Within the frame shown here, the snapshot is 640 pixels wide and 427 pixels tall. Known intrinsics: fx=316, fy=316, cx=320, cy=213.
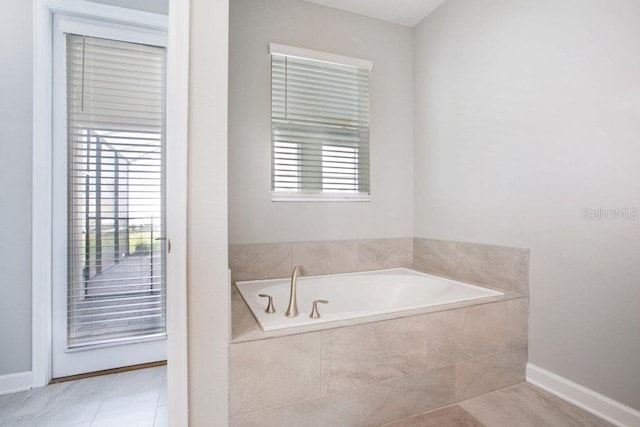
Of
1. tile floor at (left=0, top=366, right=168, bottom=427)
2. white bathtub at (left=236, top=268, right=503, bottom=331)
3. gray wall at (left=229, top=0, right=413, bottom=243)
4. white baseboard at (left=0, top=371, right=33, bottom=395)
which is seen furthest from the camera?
gray wall at (left=229, top=0, right=413, bottom=243)

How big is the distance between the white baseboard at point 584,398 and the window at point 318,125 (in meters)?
1.61

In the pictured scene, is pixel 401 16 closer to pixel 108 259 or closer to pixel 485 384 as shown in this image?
pixel 485 384

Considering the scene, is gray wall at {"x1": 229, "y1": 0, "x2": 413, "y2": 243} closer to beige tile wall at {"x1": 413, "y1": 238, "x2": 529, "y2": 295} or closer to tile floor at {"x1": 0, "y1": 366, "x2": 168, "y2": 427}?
beige tile wall at {"x1": 413, "y1": 238, "x2": 529, "y2": 295}

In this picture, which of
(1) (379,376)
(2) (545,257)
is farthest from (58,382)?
(2) (545,257)

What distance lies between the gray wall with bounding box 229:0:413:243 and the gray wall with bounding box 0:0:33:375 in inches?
46.1

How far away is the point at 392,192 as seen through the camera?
2711 millimetres

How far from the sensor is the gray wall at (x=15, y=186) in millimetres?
1842

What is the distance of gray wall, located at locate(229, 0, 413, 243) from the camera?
2.24 meters

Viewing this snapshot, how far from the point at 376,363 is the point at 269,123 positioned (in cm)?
173

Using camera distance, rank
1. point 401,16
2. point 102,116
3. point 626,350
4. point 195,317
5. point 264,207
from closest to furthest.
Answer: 1. point 195,317
2. point 626,350
3. point 102,116
4. point 264,207
5. point 401,16

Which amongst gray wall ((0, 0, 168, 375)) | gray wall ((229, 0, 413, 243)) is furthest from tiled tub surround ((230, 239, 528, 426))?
gray wall ((0, 0, 168, 375))

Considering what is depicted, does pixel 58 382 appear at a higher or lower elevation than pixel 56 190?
lower

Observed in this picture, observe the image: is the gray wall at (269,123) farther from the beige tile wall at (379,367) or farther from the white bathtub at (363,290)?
the beige tile wall at (379,367)

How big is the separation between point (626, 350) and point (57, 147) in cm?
329
